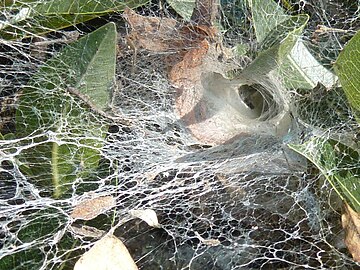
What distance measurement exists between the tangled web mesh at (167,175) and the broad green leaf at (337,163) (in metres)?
0.07

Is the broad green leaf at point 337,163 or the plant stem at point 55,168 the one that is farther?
the plant stem at point 55,168

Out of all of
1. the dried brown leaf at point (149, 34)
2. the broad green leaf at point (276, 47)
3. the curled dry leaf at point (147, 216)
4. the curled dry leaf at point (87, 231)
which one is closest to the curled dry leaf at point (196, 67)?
the dried brown leaf at point (149, 34)

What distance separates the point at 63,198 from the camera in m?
1.51

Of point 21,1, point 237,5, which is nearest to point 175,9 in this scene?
point 237,5

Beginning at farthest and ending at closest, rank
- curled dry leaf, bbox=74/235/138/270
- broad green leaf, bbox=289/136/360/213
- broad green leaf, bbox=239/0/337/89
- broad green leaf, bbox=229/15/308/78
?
broad green leaf, bbox=239/0/337/89
broad green leaf, bbox=229/15/308/78
broad green leaf, bbox=289/136/360/213
curled dry leaf, bbox=74/235/138/270

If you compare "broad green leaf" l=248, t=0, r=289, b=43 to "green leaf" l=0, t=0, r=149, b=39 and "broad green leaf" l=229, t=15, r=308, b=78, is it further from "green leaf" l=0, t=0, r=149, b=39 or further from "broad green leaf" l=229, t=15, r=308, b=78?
"green leaf" l=0, t=0, r=149, b=39

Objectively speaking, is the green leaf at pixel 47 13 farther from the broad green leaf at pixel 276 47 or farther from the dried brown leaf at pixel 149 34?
the broad green leaf at pixel 276 47

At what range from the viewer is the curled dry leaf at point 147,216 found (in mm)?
1477

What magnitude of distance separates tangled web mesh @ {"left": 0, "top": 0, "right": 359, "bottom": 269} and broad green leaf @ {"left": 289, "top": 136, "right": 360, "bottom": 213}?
2.6 inches

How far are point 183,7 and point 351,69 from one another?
617mm

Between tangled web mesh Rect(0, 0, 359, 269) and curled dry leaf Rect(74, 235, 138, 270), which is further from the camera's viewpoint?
tangled web mesh Rect(0, 0, 359, 269)

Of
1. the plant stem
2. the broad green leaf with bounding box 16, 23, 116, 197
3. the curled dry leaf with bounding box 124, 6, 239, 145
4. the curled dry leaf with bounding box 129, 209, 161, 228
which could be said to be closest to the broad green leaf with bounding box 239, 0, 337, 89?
the curled dry leaf with bounding box 124, 6, 239, 145

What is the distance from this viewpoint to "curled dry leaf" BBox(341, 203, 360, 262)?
53.7 inches

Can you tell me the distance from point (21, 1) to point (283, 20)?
0.83 m
